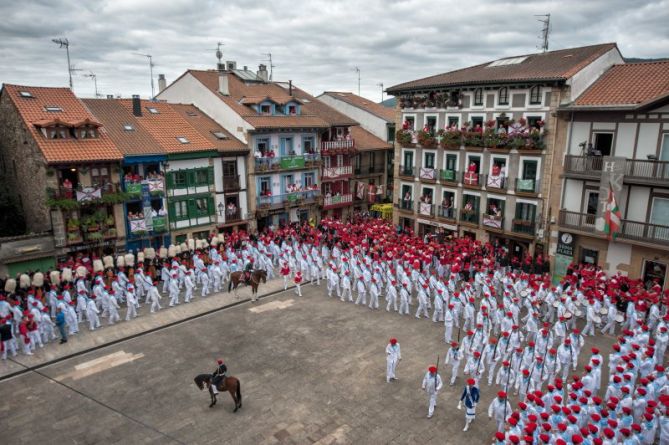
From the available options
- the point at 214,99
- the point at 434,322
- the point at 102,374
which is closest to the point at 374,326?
the point at 434,322

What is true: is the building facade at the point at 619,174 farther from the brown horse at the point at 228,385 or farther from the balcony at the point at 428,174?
the brown horse at the point at 228,385

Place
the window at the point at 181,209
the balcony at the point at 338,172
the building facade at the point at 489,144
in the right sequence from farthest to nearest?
the balcony at the point at 338,172, the window at the point at 181,209, the building facade at the point at 489,144

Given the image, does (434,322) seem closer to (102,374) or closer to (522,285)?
(522,285)

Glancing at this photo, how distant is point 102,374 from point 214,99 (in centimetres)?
2294

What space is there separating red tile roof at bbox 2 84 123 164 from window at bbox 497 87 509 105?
73.2 feet

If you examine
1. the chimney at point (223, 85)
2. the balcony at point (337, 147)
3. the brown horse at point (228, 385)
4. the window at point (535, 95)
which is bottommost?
the brown horse at point (228, 385)

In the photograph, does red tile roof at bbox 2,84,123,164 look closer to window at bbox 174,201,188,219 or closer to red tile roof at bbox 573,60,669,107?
window at bbox 174,201,188,219

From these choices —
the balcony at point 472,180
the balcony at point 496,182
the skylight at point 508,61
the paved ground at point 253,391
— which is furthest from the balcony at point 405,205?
the paved ground at point 253,391

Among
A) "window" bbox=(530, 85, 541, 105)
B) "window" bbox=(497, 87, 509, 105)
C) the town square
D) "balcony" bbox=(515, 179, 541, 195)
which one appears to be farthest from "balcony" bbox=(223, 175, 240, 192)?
"window" bbox=(530, 85, 541, 105)

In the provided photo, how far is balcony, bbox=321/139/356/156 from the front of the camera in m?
37.1

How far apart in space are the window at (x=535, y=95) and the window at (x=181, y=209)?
21890mm

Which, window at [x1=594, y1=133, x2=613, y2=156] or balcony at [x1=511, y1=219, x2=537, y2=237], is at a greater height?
window at [x1=594, y1=133, x2=613, y2=156]

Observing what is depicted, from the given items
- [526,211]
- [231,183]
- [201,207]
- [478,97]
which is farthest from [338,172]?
[526,211]

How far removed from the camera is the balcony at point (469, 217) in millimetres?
29825
